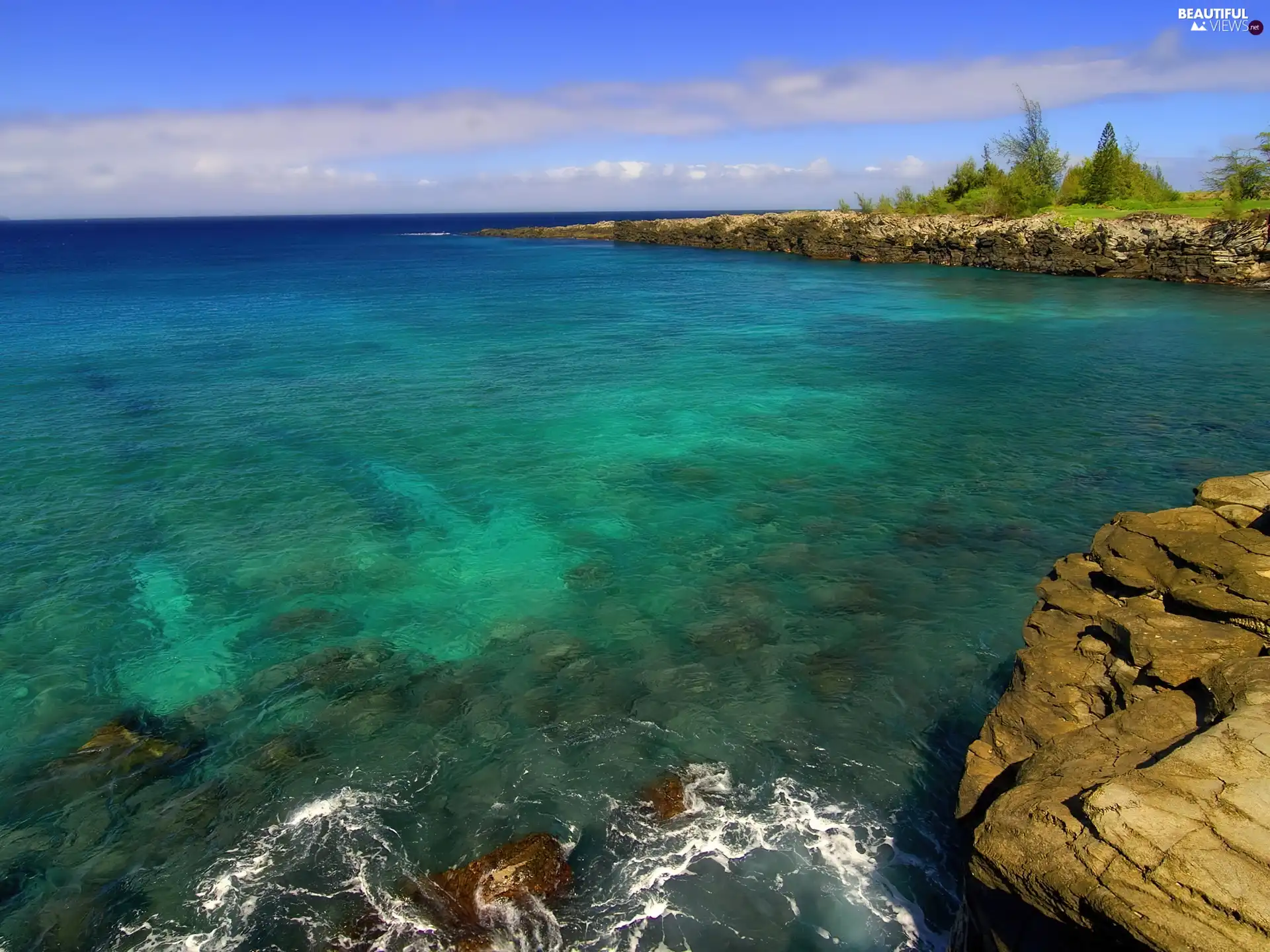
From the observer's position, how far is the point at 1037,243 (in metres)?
74.9

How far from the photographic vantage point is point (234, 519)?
22.0 m

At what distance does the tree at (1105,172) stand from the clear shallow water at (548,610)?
59.7 m

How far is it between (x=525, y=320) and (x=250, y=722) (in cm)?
4522

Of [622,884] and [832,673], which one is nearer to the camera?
[622,884]

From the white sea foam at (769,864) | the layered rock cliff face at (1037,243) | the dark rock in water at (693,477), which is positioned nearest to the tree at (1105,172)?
the layered rock cliff face at (1037,243)

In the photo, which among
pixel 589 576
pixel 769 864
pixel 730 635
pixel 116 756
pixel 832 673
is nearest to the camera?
pixel 769 864

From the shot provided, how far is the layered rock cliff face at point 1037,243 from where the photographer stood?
205 ft

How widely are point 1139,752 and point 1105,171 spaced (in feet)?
339

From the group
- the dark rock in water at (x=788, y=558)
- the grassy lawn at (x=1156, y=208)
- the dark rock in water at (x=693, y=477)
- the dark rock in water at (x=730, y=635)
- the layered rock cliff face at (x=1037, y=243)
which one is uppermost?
the grassy lawn at (x=1156, y=208)

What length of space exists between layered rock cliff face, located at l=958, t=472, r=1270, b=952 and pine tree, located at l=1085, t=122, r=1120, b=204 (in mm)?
93393

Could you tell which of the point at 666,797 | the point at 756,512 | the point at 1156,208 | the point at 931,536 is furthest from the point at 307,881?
the point at 1156,208

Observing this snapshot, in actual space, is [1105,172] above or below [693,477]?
above

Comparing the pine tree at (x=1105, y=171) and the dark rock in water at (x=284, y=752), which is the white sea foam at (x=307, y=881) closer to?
the dark rock in water at (x=284, y=752)

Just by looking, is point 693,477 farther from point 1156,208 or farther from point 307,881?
point 1156,208
